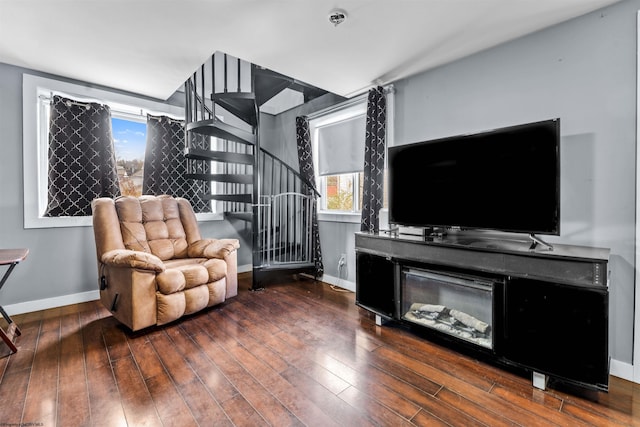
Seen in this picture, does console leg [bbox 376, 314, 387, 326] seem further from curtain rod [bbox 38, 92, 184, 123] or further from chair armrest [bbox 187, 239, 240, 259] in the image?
curtain rod [bbox 38, 92, 184, 123]

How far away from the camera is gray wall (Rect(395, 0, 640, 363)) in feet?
5.91

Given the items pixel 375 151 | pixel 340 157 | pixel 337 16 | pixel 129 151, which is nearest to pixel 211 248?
pixel 129 151

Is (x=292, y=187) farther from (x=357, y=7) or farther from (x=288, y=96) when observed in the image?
(x=357, y=7)

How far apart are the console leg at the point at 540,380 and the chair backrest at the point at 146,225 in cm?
315

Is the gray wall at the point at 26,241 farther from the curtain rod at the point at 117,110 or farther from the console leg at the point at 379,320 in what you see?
the console leg at the point at 379,320

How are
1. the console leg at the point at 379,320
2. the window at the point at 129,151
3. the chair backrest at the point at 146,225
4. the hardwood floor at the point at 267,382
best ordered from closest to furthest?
1. the hardwood floor at the point at 267,382
2. the console leg at the point at 379,320
3. the chair backrest at the point at 146,225
4. the window at the point at 129,151

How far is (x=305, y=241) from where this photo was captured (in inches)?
155

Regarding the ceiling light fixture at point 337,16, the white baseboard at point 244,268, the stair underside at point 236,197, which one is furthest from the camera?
the white baseboard at point 244,268

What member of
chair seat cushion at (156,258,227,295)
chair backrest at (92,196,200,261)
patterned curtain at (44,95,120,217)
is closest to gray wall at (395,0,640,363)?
chair seat cushion at (156,258,227,295)

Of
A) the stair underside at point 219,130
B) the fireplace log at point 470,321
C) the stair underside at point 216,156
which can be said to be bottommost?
the fireplace log at point 470,321

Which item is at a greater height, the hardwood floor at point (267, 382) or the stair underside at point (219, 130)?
the stair underside at point (219, 130)

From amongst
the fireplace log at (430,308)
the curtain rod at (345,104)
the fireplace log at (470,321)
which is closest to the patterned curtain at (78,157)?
the curtain rod at (345,104)

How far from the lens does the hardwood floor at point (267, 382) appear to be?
1.48 m

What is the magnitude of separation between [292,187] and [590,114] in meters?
3.31
